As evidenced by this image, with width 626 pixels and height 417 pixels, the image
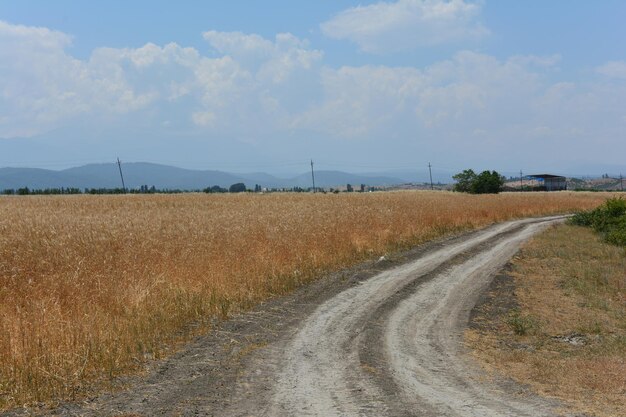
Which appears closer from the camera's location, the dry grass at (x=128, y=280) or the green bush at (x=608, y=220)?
the dry grass at (x=128, y=280)

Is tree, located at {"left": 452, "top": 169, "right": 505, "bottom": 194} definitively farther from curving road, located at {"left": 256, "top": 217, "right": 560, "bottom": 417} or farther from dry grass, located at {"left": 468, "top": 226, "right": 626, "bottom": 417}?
curving road, located at {"left": 256, "top": 217, "right": 560, "bottom": 417}

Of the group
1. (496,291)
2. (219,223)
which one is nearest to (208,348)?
(496,291)

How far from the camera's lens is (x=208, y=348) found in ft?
29.7

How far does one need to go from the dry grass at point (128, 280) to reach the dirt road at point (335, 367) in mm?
745

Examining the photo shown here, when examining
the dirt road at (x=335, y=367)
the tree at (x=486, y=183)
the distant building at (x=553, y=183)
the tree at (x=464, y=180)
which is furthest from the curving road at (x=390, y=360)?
the distant building at (x=553, y=183)

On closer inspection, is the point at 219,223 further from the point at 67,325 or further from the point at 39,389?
the point at 39,389

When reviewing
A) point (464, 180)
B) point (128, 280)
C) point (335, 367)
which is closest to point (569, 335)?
point (335, 367)

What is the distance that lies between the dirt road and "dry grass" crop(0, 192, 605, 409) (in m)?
0.75

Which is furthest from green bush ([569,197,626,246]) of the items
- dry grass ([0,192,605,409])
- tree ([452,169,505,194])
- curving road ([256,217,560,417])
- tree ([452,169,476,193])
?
tree ([452,169,476,193])

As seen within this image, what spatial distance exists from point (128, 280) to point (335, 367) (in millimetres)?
5834

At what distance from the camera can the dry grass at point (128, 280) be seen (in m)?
7.63

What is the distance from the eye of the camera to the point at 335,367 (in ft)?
26.7

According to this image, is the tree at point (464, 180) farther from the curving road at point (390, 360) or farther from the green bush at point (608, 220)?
the curving road at point (390, 360)

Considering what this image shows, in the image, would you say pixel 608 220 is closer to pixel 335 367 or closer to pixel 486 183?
pixel 335 367
